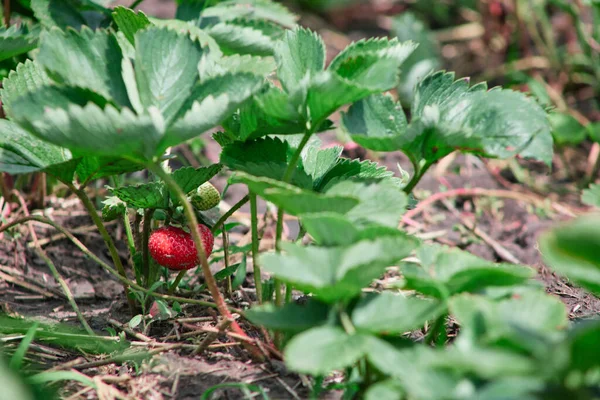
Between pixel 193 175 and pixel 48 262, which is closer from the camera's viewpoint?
pixel 193 175

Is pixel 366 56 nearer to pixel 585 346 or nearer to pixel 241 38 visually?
pixel 585 346

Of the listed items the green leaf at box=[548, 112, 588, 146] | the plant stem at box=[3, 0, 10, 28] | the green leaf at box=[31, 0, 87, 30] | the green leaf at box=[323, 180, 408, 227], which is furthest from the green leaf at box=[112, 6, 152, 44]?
the green leaf at box=[548, 112, 588, 146]

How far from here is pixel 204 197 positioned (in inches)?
52.7

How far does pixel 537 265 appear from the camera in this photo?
1.79m

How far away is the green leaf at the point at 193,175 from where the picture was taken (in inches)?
48.8

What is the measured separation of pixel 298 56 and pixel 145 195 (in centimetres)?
37

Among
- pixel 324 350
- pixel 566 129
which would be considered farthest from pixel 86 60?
pixel 566 129

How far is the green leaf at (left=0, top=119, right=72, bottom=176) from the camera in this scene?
1195mm

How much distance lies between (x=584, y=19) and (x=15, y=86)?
283 centimetres

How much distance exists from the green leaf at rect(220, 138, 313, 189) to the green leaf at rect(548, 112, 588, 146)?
147cm

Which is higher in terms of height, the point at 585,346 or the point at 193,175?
the point at 193,175

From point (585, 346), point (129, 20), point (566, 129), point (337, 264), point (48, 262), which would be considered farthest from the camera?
point (566, 129)

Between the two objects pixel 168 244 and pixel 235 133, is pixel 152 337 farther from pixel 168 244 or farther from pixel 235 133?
pixel 235 133

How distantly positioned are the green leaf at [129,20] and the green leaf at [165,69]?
210 millimetres
